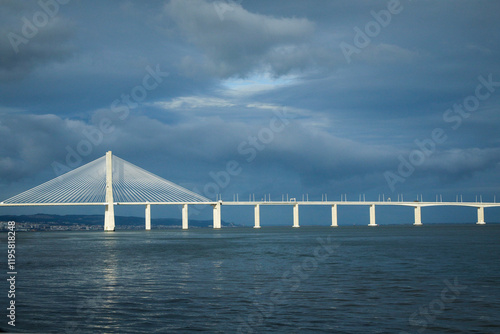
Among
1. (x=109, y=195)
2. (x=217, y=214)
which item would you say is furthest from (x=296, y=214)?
(x=109, y=195)

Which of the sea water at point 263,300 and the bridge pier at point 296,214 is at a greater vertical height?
the sea water at point 263,300

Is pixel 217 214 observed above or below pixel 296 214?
above

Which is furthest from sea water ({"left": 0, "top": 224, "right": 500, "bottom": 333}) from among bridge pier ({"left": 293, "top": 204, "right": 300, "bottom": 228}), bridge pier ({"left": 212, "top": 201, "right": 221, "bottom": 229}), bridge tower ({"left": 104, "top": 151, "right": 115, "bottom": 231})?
bridge pier ({"left": 293, "top": 204, "right": 300, "bottom": 228})

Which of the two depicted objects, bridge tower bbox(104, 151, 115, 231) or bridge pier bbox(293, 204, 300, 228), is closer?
bridge tower bbox(104, 151, 115, 231)

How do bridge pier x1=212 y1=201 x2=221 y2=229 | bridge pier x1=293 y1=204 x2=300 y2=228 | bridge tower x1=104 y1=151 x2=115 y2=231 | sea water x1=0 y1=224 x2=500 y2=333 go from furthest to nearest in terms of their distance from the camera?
bridge pier x1=293 y1=204 x2=300 y2=228 → bridge pier x1=212 y1=201 x2=221 y2=229 → bridge tower x1=104 y1=151 x2=115 y2=231 → sea water x1=0 y1=224 x2=500 y2=333

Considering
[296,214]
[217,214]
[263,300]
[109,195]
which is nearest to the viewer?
[263,300]

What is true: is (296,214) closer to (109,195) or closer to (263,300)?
(109,195)

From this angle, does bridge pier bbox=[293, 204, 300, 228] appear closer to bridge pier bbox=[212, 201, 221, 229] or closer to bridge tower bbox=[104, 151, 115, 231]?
bridge pier bbox=[212, 201, 221, 229]

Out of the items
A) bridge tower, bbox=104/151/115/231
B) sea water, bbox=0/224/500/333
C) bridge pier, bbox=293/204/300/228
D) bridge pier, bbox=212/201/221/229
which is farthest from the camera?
bridge pier, bbox=293/204/300/228

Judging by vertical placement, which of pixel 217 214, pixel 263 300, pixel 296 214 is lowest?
pixel 296 214

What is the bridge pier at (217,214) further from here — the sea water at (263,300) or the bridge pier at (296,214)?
the sea water at (263,300)

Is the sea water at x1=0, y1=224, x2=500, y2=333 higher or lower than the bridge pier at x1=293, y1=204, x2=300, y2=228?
higher

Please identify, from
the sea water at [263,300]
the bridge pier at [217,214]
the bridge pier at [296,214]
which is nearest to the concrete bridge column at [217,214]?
the bridge pier at [217,214]

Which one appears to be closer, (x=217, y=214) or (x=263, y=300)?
(x=263, y=300)
